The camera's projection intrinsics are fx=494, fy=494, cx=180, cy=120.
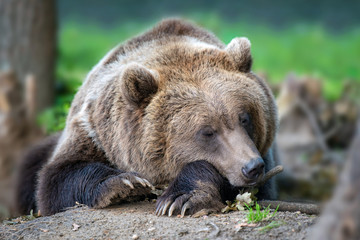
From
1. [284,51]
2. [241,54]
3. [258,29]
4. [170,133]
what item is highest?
[258,29]

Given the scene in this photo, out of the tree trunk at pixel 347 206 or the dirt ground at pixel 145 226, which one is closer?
the tree trunk at pixel 347 206

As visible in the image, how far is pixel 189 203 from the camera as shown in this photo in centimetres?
422

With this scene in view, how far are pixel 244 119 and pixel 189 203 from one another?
106 centimetres

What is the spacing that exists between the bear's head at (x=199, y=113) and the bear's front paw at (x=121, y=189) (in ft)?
1.20

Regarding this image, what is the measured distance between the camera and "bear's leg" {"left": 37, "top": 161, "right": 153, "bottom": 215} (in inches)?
178

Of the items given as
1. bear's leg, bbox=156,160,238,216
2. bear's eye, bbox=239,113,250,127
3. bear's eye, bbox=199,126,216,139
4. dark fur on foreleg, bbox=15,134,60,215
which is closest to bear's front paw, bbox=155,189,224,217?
bear's leg, bbox=156,160,238,216

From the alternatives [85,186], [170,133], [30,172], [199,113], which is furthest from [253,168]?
[30,172]

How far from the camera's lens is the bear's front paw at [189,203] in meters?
4.21

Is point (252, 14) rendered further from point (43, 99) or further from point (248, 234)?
point (248, 234)

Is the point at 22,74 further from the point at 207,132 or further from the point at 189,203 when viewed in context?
the point at 189,203

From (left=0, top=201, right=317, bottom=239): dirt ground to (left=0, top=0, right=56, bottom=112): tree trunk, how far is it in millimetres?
7467

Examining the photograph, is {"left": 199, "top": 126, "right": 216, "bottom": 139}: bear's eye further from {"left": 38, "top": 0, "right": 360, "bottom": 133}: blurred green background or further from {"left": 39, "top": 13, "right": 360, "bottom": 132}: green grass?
{"left": 38, "top": 0, "right": 360, "bottom": 133}: blurred green background

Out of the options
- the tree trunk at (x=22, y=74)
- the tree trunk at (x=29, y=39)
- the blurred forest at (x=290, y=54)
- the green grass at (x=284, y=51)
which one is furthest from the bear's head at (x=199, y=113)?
the green grass at (x=284, y=51)

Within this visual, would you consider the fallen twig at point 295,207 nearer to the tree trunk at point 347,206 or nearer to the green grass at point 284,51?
the tree trunk at point 347,206
